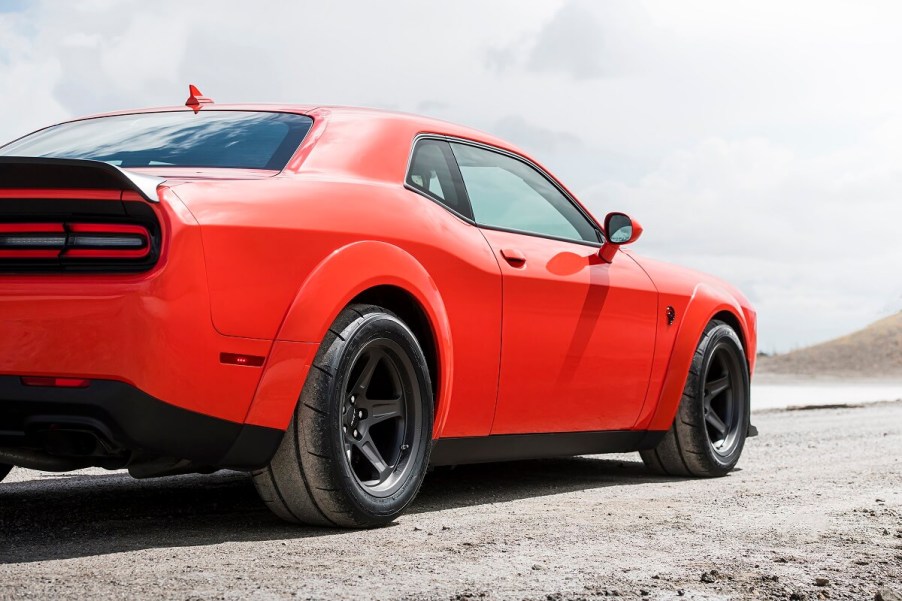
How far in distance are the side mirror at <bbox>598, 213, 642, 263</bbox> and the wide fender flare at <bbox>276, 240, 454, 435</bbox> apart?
Answer: 5.29 ft

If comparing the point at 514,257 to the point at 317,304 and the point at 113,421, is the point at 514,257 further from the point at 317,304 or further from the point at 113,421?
the point at 113,421

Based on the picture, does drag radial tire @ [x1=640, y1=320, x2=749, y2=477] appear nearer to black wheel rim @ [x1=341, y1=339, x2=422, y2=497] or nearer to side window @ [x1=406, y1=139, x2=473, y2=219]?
side window @ [x1=406, y1=139, x2=473, y2=219]

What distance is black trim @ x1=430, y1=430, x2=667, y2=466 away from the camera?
498 centimetres

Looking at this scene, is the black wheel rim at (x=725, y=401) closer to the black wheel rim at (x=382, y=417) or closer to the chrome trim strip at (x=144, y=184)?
the black wheel rim at (x=382, y=417)

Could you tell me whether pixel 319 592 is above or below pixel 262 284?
below

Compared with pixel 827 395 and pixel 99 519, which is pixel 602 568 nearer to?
pixel 99 519

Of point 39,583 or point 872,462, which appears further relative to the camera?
point 872,462

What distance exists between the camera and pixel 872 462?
7551mm

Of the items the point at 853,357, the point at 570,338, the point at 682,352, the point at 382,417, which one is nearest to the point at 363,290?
the point at 382,417

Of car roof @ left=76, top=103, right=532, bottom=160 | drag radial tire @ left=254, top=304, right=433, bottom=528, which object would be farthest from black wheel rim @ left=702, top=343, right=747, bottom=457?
drag radial tire @ left=254, top=304, right=433, bottom=528

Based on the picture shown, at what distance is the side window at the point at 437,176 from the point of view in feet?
16.3

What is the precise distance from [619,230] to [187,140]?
234 cm

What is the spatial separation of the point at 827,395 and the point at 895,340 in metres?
16.4

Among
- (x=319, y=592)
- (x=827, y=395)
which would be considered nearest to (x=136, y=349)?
(x=319, y=592)
